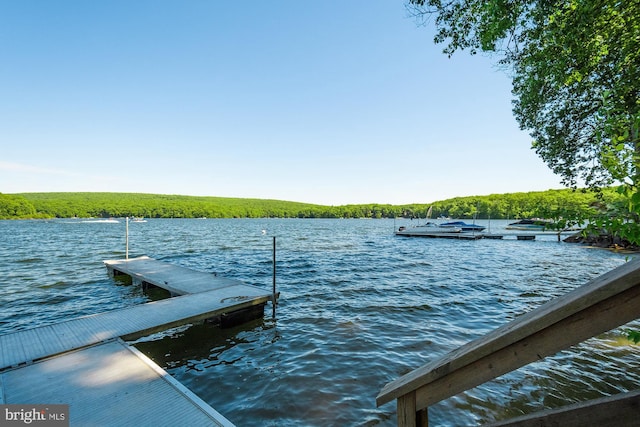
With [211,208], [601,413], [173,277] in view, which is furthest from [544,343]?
[211,208]

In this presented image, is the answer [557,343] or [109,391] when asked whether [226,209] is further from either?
[557,343]

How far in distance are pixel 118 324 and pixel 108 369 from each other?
2.54m

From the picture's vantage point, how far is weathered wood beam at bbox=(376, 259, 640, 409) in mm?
1085

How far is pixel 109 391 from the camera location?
Result: 468 centimetres

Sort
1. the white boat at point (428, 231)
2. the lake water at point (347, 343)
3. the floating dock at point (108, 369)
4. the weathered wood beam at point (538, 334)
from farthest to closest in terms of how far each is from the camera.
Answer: the white boat at point (428, 231)
the lake water at point (347, 343)
the floating dock at point (108, 369)
the weathered wood beam at point (538, 334)

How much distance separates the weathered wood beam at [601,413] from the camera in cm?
118

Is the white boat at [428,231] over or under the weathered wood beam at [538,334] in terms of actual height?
under

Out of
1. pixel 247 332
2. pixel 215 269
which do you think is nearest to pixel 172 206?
pixel 215 269

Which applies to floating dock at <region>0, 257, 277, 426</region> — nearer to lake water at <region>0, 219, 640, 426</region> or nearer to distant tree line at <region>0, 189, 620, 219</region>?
lake water at <region>0, 219, 640, 426</region>

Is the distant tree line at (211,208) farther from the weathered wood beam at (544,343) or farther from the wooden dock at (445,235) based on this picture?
the weathered wood beam at (544,343)

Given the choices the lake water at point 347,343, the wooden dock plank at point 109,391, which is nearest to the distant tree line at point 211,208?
the lake water at point 347,343

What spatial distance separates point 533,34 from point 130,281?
18.9 meters

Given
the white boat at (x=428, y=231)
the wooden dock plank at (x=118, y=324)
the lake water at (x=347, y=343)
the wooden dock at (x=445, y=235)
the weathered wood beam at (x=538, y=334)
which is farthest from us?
the white boat at (x=428, y=231)

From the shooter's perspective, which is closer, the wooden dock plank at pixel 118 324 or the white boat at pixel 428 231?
the wooden dock plank at pixel 118 324
